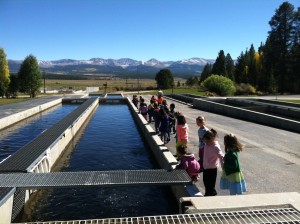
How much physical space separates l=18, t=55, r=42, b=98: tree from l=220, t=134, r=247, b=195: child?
5178cm

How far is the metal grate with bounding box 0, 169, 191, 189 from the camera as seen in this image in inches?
333

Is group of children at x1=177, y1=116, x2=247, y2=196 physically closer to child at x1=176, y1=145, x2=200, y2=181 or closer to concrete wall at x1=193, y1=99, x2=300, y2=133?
child at x1=176, y1=145, x2=200, y2=181

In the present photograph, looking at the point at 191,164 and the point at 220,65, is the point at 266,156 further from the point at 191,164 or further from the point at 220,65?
the point at 220,65

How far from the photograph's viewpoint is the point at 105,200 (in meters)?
9.26

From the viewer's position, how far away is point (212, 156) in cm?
743

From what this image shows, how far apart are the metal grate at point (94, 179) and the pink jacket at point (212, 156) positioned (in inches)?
41.3

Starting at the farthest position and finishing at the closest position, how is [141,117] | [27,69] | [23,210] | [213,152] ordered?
→ [27,69], [141,117], [23,210], [213,152]

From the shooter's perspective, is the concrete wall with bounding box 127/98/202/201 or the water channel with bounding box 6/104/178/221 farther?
the water channel with bounding box 6/104/178/221

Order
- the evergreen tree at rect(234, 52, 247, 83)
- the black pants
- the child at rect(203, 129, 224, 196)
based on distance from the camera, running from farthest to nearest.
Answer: the evergreen tree at rect(234, 52, 247, 83) < the black pants < the child at rect(203, 129, 224, 196)

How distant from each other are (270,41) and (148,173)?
194 feet

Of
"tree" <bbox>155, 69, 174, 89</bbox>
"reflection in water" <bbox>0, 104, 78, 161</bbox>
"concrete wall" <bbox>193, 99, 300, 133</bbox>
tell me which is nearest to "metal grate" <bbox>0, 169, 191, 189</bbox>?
"reflection in water" <bbox>0, 104, 78, 161</bbox>

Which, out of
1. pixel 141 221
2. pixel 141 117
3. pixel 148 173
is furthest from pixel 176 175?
pixel 141 117

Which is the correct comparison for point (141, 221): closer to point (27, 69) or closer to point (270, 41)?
point (27, 69)

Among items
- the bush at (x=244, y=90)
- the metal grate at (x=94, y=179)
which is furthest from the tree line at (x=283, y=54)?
the metal grate at (x=94, y=179)
